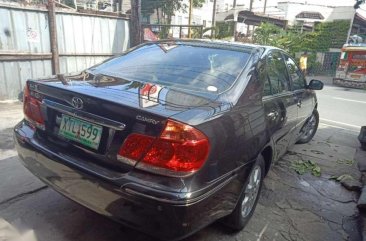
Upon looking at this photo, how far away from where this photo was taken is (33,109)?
2.53 meters

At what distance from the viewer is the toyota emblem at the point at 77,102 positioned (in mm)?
2146

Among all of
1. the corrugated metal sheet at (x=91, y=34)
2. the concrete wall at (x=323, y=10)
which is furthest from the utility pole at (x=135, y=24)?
the concrete wall at (x=323, y=10)

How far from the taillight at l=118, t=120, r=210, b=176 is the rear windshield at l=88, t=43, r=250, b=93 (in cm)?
67

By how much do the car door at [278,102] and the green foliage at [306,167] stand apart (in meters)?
0.69

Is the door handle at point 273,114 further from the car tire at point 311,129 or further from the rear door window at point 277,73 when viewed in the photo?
the car tire at point 311,129

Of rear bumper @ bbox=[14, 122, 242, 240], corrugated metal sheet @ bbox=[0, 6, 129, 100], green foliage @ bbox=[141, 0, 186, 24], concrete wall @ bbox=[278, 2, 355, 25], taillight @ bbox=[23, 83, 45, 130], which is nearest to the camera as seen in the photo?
rear bumper @ bbox=[14, 122, 242, 240]

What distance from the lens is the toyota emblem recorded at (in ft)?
7.04

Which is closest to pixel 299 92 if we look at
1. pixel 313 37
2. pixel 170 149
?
pixel 170 149

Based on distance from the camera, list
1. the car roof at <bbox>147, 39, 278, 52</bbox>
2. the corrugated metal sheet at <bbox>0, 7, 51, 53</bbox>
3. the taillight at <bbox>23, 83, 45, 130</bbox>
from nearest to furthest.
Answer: the taillight at <bbox>23, 83, 45, 130</bbox>, the car roof at <bbox>147, 39, 278, 52</bbox>, the corrugated metal sheet at <bbox>0, 7, 51, 53</bbox>

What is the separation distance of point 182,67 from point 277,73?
46.3 inches

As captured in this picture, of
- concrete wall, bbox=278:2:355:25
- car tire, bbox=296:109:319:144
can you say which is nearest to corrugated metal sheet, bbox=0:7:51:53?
car tire, bbox=296:109:319:144

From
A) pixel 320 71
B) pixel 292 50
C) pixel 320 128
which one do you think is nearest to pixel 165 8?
pixel 292 50

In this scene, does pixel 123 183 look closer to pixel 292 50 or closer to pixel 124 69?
pixel 124 69

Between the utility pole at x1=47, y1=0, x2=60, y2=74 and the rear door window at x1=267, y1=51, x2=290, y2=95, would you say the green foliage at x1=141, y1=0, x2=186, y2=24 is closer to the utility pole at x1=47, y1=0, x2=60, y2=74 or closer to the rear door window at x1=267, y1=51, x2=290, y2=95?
the utility pole at x1=47, y1=0, x2=60, y2=74
